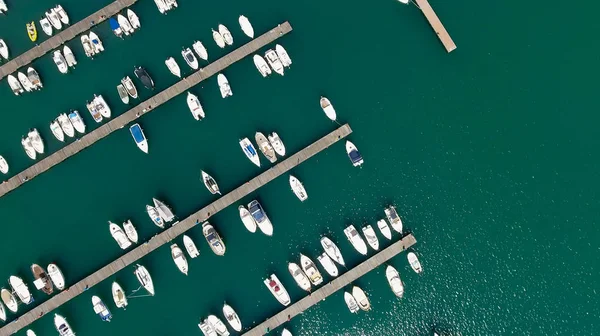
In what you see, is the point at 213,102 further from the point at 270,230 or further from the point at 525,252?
the point at 525,252

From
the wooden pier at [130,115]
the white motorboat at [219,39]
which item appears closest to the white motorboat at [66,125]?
the wooden pier at [130,115]

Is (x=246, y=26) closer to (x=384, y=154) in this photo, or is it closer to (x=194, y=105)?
(x=194, y=105)

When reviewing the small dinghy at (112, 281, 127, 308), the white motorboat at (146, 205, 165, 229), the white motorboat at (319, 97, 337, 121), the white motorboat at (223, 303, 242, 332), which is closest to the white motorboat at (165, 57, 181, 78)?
the white motorboat at (146, 205, 165, 229)

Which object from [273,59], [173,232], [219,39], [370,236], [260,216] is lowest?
[370,236]

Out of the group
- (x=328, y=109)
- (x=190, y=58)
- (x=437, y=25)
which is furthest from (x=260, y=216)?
(x=437, y=25)

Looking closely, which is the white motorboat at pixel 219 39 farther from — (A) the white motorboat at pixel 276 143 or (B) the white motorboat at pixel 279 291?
(B) the white motorboat at pixel 279 291

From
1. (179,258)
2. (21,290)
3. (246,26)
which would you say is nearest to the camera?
(21,290)

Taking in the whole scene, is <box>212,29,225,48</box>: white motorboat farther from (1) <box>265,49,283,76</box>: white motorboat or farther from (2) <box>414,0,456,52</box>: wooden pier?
(2) <box>414,0,456,52</box>: wooden pier
